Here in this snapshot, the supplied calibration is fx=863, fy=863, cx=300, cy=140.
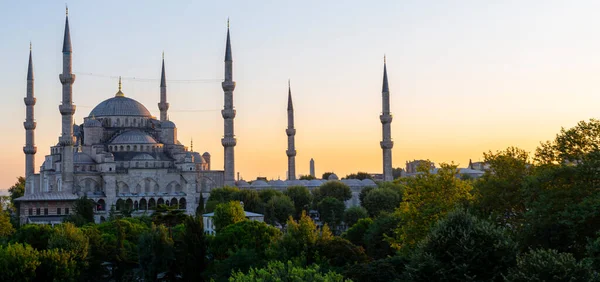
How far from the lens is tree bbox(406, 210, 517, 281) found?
71.1 feet

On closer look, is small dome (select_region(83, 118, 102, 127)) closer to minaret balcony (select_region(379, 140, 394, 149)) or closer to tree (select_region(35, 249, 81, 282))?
minaret balcony (select_region(379, 140, 394, 149))

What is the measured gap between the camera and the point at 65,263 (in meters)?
33.6

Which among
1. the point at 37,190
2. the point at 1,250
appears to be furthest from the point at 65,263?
the point at 37,190

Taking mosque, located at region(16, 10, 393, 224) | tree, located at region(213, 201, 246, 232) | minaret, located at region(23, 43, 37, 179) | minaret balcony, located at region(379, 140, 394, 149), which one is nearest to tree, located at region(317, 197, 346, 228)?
mosque, located at region(16, 10, 393, 224)

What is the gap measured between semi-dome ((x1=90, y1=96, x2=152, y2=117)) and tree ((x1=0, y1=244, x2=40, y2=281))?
46774 mm

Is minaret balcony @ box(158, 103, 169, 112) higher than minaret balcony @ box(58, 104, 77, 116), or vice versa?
minaret balcony @ box(158, 103, 169, 112)

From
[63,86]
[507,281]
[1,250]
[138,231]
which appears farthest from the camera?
[63,86]

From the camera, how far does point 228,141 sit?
237 feet

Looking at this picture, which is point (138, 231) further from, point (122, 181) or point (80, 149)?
point (80, 149)

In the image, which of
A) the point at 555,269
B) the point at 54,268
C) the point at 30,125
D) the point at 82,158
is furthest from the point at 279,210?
the point at 555,269

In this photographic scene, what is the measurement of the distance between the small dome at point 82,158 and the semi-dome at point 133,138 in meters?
3.32

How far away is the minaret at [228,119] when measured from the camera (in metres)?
72.4

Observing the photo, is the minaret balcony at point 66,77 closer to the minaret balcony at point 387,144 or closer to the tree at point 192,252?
the minaret balcony at point 387,144

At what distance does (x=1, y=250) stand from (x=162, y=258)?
6.16 metres
